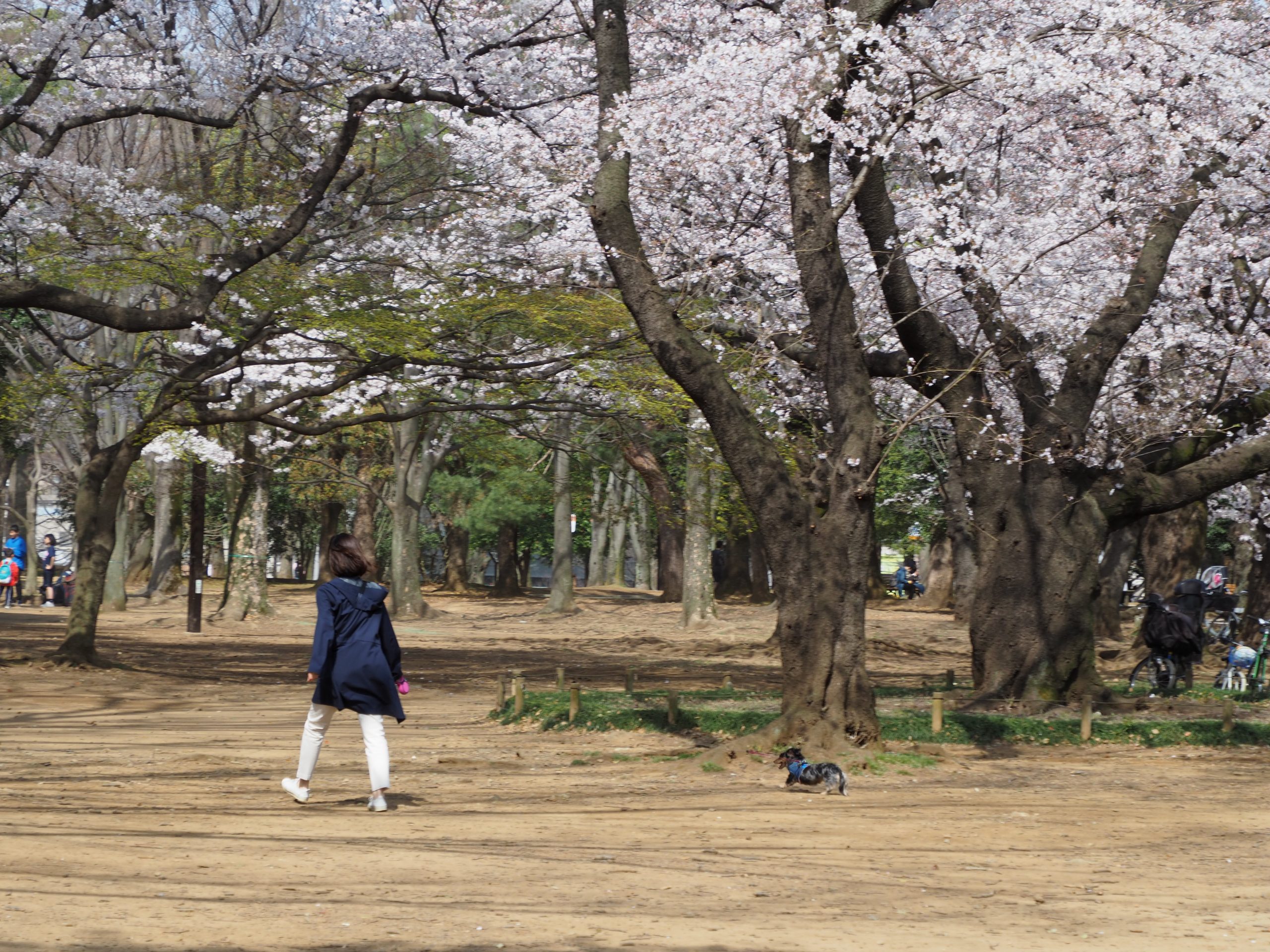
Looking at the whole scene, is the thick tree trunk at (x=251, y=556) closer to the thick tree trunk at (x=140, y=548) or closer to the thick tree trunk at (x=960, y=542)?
the thick tree trunk at (x=960, y=542)

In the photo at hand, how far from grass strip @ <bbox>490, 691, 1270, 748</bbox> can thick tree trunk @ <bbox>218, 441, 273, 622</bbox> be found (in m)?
18.7

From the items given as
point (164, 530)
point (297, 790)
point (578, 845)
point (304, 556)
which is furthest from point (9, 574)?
point (578, 845)

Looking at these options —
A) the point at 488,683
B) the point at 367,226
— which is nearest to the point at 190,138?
the point at 367,226

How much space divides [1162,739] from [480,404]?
10.2 metres

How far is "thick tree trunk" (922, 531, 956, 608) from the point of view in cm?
4272

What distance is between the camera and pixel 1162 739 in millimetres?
12938

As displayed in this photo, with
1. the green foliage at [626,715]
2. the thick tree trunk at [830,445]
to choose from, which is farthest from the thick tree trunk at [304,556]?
the thick tree trunk at [830,445]

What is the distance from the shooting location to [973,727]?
12.7 metres

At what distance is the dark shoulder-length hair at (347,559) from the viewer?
8.66 metres

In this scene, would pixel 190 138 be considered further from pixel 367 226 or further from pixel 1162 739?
pixel 1162 739

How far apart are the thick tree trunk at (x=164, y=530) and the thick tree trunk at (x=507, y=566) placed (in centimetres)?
1247

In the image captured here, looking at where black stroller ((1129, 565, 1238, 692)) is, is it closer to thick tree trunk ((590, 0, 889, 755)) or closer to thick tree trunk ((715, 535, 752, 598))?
thick tree trunk ((590, 0, 889, 755))

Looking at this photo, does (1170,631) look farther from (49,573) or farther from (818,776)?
(49,573)

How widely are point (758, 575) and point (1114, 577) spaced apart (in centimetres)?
1652
